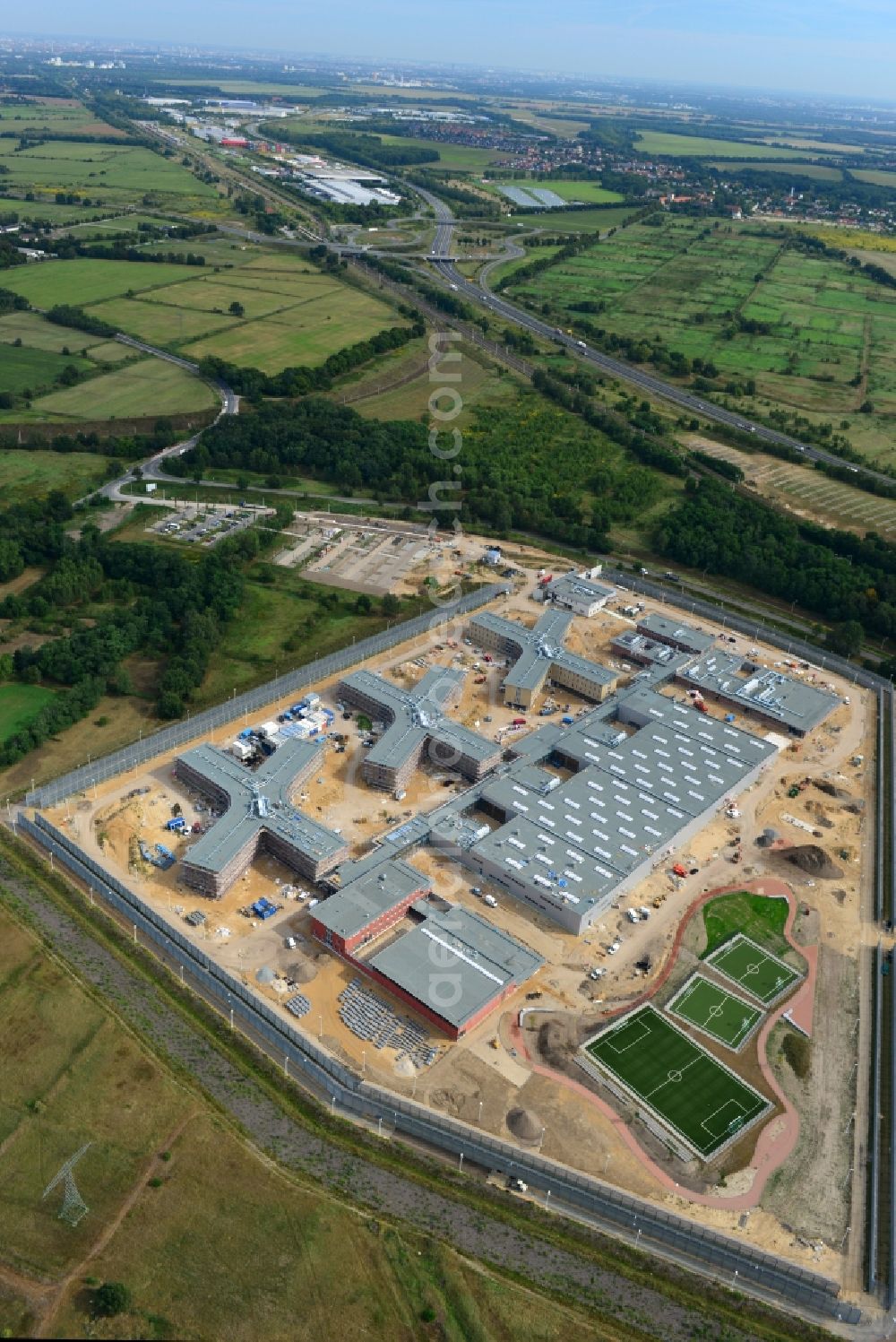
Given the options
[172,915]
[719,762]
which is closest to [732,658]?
[719,762]

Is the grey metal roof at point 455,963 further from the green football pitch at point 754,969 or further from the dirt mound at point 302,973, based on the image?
the green football pitch at point 754,969

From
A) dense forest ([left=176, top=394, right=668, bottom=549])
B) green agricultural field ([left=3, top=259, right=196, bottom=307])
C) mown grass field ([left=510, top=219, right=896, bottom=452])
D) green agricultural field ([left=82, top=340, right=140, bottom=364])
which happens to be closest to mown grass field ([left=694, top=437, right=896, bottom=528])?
dense forest ([left=176, top=394, right=668, bottom=549])

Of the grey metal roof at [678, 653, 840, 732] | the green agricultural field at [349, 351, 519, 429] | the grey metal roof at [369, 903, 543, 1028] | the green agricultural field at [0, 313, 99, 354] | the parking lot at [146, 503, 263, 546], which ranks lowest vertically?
the grey metal roof at [369, 903, 543, 1028]

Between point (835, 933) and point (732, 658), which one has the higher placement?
point (732, 658)

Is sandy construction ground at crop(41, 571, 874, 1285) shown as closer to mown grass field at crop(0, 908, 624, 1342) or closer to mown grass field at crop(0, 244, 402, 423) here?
mown grass field at crop(0, 908, 624, 1342)

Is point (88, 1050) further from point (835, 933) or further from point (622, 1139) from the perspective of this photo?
point (835, 933)

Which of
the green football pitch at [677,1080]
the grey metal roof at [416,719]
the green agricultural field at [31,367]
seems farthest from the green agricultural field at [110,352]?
the green football pitch at [677,1080]
